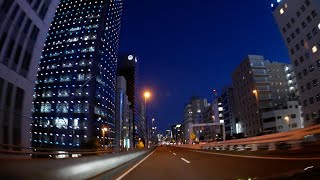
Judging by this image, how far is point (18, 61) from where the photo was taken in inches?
1162

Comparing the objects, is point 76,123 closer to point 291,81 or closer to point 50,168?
point 291,81

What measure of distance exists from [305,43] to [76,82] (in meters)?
91.1

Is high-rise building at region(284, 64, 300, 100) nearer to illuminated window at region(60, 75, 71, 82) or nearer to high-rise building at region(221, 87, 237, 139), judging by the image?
high-rise building at region(221, 87, 237, 139)

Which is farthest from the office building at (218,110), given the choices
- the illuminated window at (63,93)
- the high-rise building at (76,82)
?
the illuminated window at (63,93)

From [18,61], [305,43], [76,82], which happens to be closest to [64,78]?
[76,82]

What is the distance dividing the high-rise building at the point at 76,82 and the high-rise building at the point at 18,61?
6781 centimetres

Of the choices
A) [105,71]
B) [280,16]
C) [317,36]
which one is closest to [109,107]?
[105,71]

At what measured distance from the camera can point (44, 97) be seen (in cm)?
12325

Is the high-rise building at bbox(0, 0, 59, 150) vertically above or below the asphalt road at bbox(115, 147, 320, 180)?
above

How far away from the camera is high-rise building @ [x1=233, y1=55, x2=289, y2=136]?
10793cm

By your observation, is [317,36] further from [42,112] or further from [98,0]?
[98,0]

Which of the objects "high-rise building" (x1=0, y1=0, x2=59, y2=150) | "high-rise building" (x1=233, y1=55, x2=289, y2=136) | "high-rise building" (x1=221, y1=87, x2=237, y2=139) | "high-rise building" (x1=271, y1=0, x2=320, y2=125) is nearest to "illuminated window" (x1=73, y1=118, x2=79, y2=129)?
"high-rise building" (x1=233, y1=55, x2=289, y2=136)

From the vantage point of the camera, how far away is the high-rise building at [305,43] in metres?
62.8

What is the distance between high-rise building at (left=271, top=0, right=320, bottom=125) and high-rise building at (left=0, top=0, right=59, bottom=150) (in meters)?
54.9
